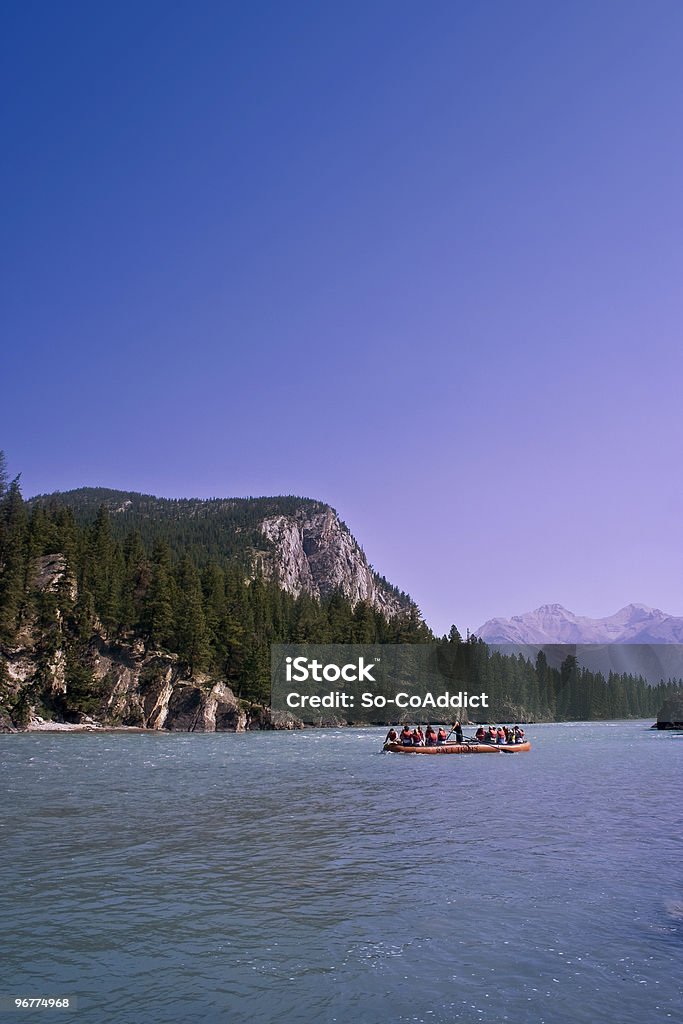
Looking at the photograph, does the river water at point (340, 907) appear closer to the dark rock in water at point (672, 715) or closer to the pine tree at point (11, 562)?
the pine tree at point (11, 562)

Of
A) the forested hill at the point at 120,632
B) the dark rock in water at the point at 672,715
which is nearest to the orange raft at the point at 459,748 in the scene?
the forested hill at the point at 120,632

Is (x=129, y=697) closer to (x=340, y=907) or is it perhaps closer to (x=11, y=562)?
(x=11, y=562)

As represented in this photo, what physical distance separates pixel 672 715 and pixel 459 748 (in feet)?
402

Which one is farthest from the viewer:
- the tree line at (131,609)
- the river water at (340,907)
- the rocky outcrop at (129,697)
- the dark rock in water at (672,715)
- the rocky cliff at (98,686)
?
the dark rock in water at (672,715)

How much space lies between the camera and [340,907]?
15.7m

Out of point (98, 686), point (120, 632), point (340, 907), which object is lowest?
point (98, 686)

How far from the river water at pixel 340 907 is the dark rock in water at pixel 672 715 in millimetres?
143928

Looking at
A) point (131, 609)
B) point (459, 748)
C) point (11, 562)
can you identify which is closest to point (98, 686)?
point (131, 609)

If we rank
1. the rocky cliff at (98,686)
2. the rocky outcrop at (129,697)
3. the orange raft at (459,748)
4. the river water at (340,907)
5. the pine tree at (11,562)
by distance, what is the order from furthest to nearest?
the pine tree at (11,562), the rocky cliff at (98,686), the rocky outcrop at (129,697), the orange raft at (459,748), the river water at (340,907)

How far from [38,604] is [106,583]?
14.0 metres

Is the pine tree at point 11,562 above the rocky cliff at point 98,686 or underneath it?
above

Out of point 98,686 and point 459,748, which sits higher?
point 98,686

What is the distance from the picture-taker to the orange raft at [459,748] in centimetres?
6494

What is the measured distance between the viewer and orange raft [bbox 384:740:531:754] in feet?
213
